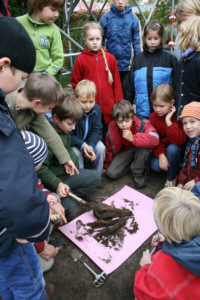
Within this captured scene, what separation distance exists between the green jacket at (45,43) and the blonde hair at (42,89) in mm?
1156

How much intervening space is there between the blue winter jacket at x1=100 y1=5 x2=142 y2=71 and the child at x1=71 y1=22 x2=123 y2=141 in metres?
0.44

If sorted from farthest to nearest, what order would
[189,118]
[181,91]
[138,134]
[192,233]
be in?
[138,134], [181,91], [189,118], [192,233]

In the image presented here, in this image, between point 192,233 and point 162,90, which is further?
point 162,90

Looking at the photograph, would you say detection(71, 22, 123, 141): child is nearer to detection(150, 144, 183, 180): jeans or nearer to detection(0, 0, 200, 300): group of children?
detection(0, 0, 200, 300): group of children

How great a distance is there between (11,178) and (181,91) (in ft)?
7.41

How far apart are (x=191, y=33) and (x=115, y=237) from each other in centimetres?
215

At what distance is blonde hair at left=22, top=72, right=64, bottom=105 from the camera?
65.4 inches

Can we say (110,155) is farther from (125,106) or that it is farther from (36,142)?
(36,142)

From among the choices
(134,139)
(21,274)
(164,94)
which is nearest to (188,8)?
(164,94)

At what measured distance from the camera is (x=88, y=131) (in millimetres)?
2809

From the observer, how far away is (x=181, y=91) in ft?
8.22

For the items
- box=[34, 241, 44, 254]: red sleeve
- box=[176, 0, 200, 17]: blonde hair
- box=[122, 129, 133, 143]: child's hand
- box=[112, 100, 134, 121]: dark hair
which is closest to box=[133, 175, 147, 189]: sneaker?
box=[122, 129, 133, 143]: child's hand

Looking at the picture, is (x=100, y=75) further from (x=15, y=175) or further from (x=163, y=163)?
(x=15, y=175)

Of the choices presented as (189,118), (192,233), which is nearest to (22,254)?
(192,233)
